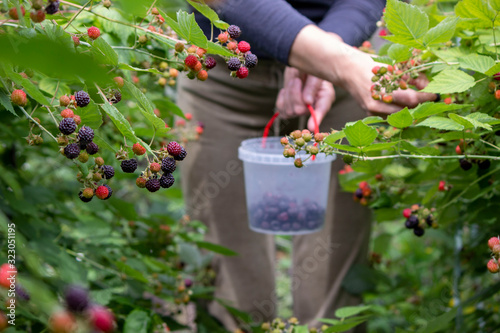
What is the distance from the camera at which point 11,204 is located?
3.83 feet

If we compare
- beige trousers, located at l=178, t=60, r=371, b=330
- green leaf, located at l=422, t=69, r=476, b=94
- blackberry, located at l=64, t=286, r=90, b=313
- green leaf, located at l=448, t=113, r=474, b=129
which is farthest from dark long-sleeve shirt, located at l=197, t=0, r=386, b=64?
blackberry, located at l=64, t=286, r=90, b=313

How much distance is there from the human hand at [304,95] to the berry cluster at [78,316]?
4.24 ft

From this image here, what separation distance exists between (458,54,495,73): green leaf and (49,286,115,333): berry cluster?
817mm

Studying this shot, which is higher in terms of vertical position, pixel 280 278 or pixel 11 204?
pixel 11 204

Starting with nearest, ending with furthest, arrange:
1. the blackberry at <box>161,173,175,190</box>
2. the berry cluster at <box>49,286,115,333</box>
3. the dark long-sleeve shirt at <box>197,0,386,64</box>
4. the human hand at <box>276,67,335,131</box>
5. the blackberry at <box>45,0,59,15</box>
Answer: the berry cluster at <box>49,286,115,333</box> < the blackberry at <box>45,0,59,15</box> < the blackberry at <box>161,173,175,190</box> < the dark long-sleeve shirt at <box>197,0,386,64</box> < the human hand at <box>276,67,335,131</box>

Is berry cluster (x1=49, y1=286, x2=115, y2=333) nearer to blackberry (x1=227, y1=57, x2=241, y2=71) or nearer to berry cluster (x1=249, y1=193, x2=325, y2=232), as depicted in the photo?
blackberry (x1=227, y1=57, x2=241, y2=71)

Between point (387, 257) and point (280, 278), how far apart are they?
80 centimetres

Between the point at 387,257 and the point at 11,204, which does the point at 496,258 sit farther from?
the point at 387,257

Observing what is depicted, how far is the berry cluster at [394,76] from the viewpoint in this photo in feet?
3.68

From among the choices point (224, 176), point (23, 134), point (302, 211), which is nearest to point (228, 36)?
point (23, 134)

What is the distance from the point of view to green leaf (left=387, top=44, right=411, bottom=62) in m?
1.04

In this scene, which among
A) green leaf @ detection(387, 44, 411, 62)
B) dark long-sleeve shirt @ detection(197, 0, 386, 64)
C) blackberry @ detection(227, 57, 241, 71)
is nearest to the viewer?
blackberry @ detection(227, 57, 241, 71)

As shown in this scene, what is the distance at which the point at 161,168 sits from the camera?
2.69 feet

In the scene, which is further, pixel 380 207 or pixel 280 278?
pixel 280 278
